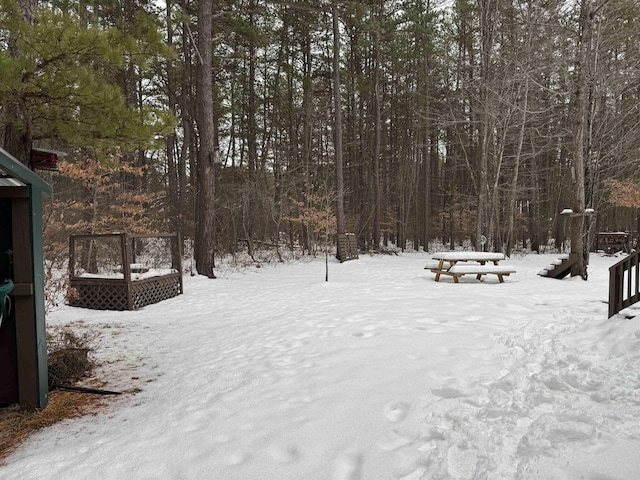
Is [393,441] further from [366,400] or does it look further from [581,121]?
[581,121]

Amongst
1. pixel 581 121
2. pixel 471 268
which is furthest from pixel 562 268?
pixel 581 121

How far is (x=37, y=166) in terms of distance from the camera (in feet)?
16.9

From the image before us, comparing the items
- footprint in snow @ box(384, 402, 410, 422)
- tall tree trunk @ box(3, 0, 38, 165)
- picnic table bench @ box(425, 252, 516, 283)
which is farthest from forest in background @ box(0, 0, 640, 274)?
footprint in snow @ box(384, 402, 410, 422)

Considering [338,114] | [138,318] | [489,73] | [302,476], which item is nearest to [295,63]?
[338,114]

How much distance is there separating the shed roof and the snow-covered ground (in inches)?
77.0

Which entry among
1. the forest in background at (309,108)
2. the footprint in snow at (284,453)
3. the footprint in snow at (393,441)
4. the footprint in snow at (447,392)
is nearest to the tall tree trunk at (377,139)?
the forest in background at (309,108)

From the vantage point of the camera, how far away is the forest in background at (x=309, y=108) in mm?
4824

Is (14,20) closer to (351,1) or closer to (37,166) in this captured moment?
(37,166)

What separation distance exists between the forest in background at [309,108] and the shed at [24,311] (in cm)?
158

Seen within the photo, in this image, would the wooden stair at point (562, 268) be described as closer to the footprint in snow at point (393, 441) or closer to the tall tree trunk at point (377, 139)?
the footprint in snow at point (393, 441)

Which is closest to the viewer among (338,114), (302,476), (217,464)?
(302,476)

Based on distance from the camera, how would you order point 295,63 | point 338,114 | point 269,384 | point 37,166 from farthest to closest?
point 295,63 → point 338,114 → point 37,166 → point 269,384

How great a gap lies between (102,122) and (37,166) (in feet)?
4.00

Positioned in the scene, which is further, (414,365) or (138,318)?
(138,318)
